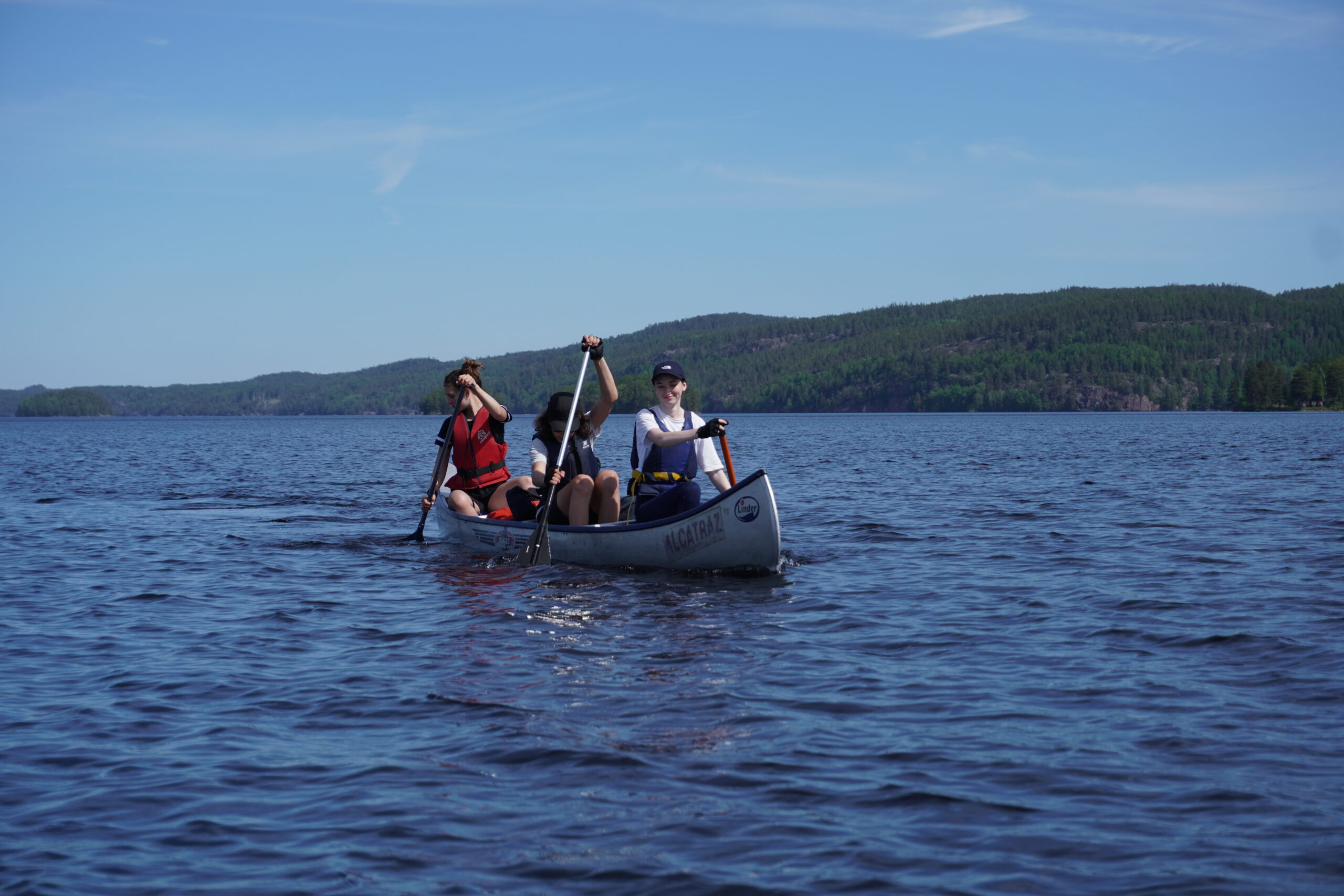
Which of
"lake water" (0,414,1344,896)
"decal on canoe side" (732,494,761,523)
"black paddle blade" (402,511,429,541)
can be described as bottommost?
"lake water" (0,414,1344,896)

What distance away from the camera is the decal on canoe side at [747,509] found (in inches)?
461

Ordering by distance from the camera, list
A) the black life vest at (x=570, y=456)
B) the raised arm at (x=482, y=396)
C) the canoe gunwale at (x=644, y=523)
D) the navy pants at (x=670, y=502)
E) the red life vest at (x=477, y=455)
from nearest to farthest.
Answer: the canoe gunwale at (x=644, y=523) → the navy pants at (x=670, y=502) → the black life vest at (x=570, y=456) → the raised arm at (x=482, y=396) → the red life vest at (x=477, y=455)

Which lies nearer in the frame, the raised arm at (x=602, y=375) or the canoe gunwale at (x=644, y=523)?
the raised arm at (x=602, y=375)

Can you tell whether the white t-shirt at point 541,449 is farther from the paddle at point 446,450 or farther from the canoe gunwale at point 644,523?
the paddle at point 446,450

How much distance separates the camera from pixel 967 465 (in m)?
38.3

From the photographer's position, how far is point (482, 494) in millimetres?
15148

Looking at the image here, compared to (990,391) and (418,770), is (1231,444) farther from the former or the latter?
(990,391)

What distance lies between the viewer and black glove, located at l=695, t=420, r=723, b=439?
10484mm

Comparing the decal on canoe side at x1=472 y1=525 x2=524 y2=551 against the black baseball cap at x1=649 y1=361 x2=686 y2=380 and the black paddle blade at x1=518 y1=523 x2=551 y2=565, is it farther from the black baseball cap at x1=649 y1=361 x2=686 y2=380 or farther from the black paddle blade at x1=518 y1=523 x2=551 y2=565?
the black baseball cap at x1=649 y1=361 x2=686 y2=380

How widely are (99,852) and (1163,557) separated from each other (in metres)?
12.1

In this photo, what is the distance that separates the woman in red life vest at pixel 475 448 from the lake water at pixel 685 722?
33.4 inches

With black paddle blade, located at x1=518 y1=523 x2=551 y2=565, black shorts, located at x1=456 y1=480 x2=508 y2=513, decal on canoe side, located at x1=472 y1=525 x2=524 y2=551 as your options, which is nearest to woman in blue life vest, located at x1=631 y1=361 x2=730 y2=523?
black paddle blade, located at x1=518 y1=523 x2=551 y2=565

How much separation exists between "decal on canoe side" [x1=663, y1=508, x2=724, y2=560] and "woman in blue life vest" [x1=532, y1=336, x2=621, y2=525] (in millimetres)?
1211

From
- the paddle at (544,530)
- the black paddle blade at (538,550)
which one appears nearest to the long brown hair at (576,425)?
the paddle at (544,530)
